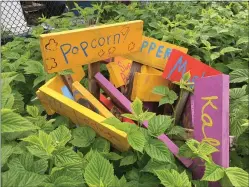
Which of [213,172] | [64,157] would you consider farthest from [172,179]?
[64,157]

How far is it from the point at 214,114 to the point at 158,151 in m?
0.15

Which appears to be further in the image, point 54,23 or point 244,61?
point 54,23

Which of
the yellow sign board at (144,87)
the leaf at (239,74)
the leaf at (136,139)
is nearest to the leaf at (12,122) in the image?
the leaf at (136,139)

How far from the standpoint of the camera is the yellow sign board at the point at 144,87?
41.6 inches

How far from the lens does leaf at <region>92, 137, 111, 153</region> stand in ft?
2.75

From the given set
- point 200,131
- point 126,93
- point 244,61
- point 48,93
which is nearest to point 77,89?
point 48,93

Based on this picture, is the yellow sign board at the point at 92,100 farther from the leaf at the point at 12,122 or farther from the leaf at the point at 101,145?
the leaf at the point at 12,122

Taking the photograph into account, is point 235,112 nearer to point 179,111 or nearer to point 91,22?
point 179,111

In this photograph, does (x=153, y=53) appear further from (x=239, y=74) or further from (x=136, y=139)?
(x=136, y=139)

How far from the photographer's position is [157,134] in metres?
0.81

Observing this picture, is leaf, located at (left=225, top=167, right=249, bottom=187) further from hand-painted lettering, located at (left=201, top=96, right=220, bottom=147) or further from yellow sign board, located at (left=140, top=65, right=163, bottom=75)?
yellow sign board, located at (left=140, top=65, right=163, bottom=75)

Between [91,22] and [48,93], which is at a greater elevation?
[48,93]

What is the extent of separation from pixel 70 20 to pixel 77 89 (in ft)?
3.21

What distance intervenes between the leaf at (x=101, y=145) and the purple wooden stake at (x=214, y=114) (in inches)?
8.3
